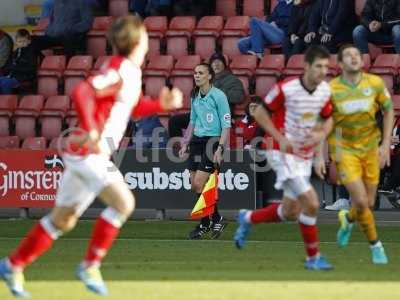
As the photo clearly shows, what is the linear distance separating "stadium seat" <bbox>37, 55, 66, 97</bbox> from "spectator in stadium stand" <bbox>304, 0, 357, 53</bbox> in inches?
182

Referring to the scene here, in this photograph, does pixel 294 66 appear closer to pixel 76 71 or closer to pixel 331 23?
pixel 331 23

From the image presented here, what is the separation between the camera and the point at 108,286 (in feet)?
35.2

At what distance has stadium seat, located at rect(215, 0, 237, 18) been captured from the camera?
74.9 ft

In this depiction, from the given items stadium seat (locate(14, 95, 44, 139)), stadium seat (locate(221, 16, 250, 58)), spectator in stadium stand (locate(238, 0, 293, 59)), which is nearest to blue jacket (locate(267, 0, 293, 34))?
spectator in stadium stand (locate(238, 0, 293, 59))

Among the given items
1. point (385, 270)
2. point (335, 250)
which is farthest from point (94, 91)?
point (335, 250)

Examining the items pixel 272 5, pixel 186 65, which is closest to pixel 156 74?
pixel 186 65

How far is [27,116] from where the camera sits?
2202 centimetres

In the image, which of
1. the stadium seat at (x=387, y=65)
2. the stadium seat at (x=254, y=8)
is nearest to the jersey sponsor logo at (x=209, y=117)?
the stadium seat at (x=387, y=65)

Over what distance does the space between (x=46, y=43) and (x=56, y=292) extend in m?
13.2

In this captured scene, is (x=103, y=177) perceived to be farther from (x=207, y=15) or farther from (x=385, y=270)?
(x=207, y=15)

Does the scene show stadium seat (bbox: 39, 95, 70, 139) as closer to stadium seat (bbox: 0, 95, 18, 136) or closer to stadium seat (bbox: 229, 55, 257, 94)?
stadium seat (bbox: 0, 95, 18, 136)

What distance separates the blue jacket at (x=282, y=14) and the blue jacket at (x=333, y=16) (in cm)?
71

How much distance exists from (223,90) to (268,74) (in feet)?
5.72

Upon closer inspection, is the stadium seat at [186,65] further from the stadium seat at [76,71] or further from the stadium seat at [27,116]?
the stadium seat at [27,116]
